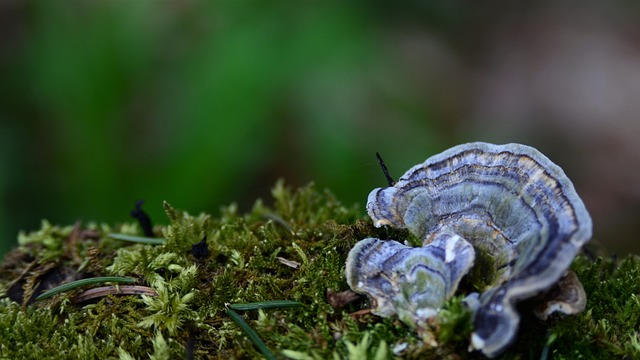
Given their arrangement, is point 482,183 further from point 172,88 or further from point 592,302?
point 172,88

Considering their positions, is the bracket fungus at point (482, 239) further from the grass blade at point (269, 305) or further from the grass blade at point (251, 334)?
the grass blade at point (251, 334)

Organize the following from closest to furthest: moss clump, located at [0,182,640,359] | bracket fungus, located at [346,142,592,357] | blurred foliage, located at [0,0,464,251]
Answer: bracket fungus, located at [346,142,592,357]
moss clump, located at [0,182,640,359]
blurred foliage, located at [0,0,464,251]

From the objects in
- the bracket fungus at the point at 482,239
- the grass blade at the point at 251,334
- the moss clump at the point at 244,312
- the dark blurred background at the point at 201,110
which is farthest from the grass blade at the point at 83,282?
the dark blurred background at the point at 201,110

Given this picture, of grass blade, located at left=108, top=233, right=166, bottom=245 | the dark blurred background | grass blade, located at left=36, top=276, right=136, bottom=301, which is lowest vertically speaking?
grass blade, located at left=36, top=276, right=136, bottom=301

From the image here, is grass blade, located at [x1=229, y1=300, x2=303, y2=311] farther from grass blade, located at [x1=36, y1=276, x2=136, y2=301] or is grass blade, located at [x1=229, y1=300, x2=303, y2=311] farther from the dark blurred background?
the dark blurred background

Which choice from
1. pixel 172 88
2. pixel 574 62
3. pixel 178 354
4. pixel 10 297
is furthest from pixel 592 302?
pixel 574 62

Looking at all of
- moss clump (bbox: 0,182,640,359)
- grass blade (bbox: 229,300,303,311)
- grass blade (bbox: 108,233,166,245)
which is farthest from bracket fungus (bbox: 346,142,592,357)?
grass blade (bbox: 108,233,166,245)
